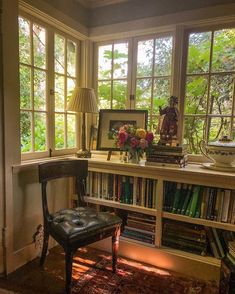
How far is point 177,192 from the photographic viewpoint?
1.88 m

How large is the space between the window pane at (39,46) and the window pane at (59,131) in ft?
1.65

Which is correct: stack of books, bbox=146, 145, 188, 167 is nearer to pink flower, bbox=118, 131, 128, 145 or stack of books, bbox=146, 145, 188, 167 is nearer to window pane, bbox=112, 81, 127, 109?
pink flower, bbox=118, 131, 128, 145

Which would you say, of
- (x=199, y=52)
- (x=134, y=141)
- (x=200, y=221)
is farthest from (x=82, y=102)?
(x=200, y=221)

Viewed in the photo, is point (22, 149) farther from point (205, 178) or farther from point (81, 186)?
point (205, 178)

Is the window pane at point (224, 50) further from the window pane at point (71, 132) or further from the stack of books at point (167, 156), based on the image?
the window pane at point (71, 132)

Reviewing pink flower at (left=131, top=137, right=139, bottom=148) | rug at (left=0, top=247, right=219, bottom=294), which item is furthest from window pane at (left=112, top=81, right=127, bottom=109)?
rug at (left=0, top=247, right=219, bottom=294)

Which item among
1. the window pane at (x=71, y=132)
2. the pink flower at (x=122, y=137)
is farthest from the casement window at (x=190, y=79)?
the window pane at (x=71, y=132)

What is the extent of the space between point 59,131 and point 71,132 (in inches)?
7.3

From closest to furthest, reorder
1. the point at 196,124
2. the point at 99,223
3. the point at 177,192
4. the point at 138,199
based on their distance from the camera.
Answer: the point at 99,223 → the point at 177,192 → the point at 138,199 → the point at 196,124

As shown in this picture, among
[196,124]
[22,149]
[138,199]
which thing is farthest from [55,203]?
[196,124]

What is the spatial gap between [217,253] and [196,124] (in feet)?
3.62

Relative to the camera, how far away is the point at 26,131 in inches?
78.8

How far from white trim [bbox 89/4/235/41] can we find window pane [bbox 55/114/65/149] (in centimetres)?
95

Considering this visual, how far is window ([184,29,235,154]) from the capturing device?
6.60ft
